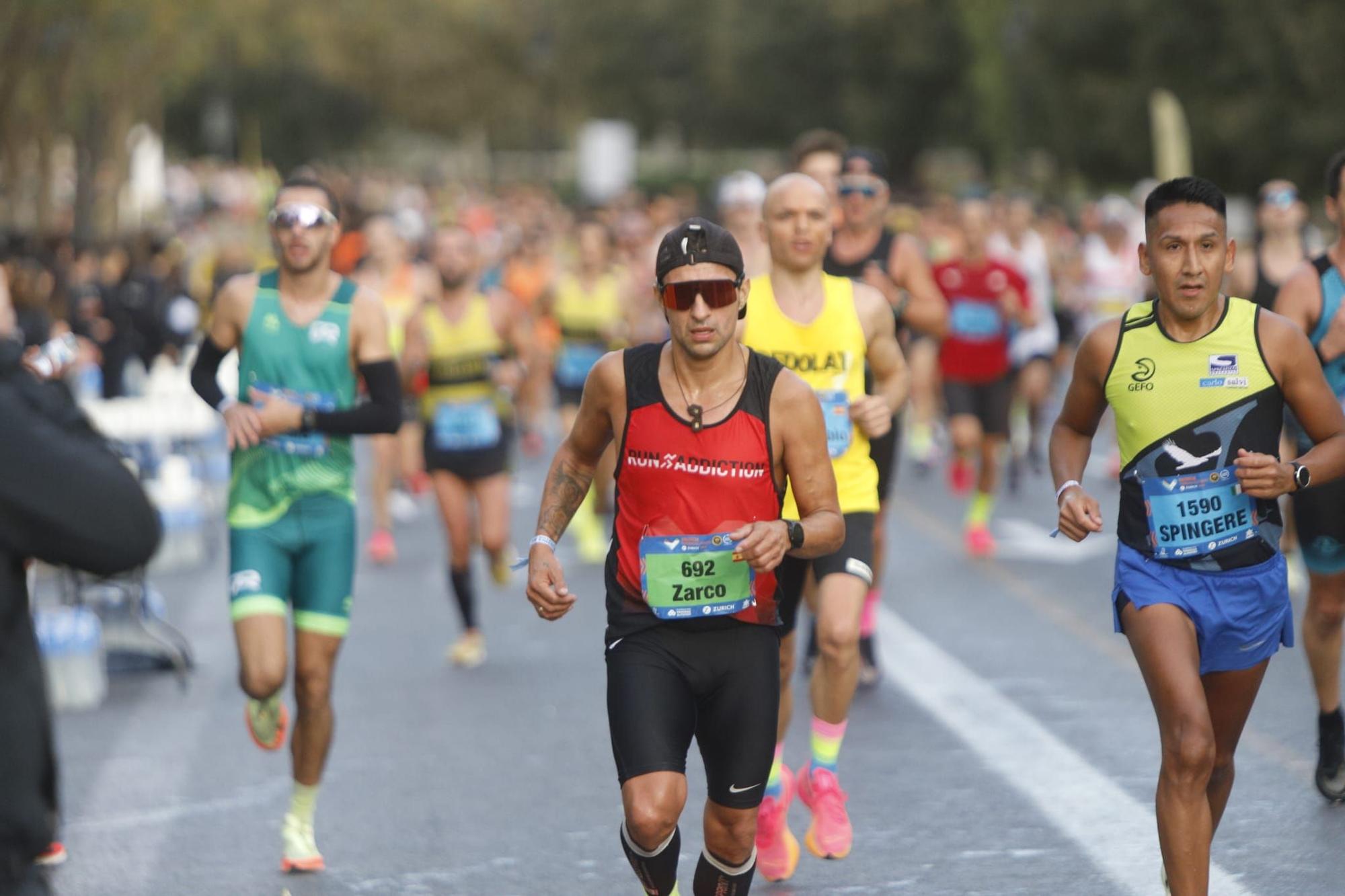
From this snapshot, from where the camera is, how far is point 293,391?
7.30 m

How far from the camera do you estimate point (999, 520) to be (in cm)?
1541

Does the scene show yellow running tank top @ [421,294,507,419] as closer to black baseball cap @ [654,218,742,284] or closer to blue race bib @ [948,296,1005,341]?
blue race bib @ [948,296,1005,341]

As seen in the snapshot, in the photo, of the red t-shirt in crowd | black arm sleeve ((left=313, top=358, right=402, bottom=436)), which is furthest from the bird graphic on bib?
the red t-shirt in crowd

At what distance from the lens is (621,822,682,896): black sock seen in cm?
543

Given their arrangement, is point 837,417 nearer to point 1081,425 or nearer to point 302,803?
point 1081,425

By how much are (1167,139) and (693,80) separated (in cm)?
5305

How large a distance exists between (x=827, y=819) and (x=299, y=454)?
83.4 inches

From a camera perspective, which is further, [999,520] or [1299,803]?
[999,520]

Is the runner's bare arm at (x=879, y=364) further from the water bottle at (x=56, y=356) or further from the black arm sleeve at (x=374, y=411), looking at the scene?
the water bottle at (x=56, y=356)

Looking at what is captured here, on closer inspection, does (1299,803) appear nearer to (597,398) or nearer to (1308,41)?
(597,398)

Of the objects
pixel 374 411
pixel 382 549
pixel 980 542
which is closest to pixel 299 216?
pixel 374 411

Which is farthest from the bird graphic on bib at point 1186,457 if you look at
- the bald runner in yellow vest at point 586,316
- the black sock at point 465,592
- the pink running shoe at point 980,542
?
the bald runner in yellow vest at point 586,316

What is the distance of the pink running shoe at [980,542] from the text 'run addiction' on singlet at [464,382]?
11.9 ft

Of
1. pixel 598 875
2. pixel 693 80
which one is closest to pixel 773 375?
pixel 598 875
